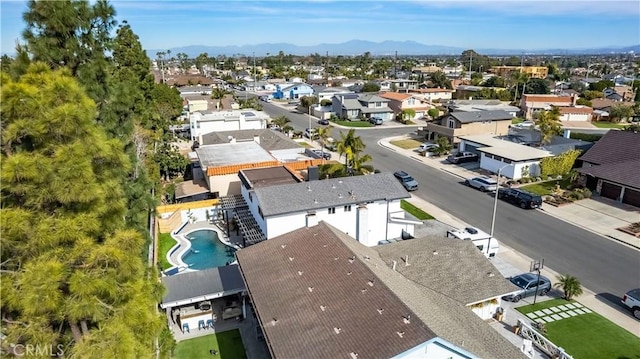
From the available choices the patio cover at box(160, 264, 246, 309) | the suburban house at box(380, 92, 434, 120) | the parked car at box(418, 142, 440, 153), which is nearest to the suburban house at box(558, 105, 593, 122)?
the suburban house at box(380, 92, 434, 120)

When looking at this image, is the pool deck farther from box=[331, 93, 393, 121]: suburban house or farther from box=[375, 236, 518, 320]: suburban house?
box=[331, 93, 393, 121]: suburban house

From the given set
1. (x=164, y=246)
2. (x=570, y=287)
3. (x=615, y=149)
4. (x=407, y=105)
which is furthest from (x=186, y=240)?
(x=407, y=105)

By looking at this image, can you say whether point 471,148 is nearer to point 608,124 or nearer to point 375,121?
point 375,121

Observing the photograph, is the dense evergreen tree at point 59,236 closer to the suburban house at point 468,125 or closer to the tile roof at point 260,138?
the tile roof at point 260,138

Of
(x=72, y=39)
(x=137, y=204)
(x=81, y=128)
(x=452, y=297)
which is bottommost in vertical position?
(x=452, y=297)

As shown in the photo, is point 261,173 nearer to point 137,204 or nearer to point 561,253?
point 137,204

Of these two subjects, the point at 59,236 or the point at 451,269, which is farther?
the point at 451,269

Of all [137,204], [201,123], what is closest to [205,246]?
[137,204]
